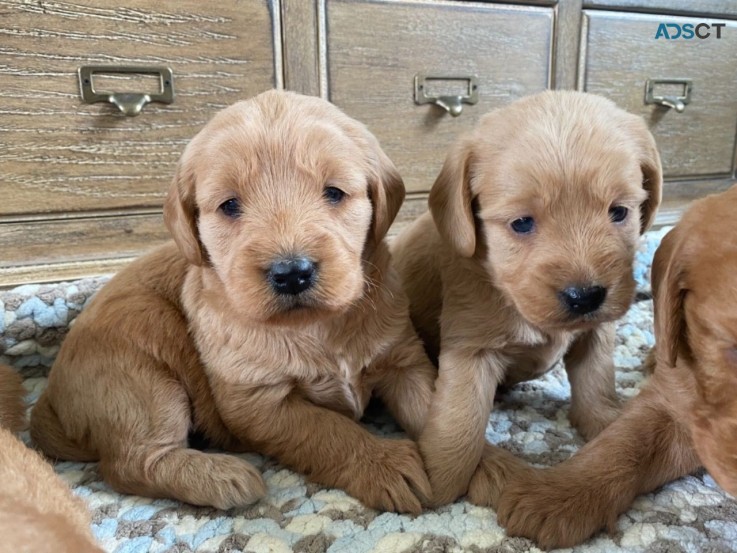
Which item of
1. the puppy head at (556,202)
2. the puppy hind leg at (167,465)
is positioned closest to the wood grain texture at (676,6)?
the puppy head at (556,202)

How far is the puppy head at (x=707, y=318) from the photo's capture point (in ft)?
3.92

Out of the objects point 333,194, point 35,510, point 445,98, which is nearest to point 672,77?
point 445,98

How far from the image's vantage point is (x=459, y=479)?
1541 mm

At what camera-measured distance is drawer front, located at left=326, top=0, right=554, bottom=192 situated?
2754 millimetres

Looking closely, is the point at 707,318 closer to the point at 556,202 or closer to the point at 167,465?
the point at 556,202

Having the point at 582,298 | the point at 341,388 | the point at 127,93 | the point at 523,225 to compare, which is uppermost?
the point at 127,93

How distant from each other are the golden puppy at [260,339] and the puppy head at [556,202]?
238 millimetres

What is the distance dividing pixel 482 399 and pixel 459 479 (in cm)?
20

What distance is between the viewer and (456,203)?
1.66m

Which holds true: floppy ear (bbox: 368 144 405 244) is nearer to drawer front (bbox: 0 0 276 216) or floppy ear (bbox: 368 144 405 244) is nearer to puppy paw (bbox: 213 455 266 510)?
puppy paw (bbox: 213 455 266 510)

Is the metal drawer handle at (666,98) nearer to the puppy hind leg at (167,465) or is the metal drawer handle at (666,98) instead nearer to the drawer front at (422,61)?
the drawer front at (422,61)

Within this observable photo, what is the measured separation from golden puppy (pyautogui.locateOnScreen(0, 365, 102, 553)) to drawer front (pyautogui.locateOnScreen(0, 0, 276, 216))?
1632 millimetres

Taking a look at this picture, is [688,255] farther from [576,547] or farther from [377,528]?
[377,528]

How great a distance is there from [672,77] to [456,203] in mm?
2418
